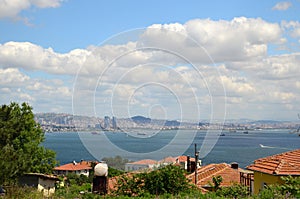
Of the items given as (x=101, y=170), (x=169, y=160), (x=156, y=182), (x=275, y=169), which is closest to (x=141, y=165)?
(x=169, y=160)

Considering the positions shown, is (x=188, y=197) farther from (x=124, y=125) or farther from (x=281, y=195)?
(x=124, y=125)

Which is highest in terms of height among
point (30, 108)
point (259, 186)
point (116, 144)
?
point (30, 108)

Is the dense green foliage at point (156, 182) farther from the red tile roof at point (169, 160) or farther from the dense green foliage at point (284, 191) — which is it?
the dense green foliage at point (284, 191)

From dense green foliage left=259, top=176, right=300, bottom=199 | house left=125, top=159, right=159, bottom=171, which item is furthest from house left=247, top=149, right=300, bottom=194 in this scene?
house left=125, top=159, right=159, bottom=171

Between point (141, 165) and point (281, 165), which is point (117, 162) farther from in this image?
point (281, 165)

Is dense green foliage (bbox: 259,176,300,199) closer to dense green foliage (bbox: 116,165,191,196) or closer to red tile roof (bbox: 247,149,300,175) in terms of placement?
dense green foliage (bbox: 116,165,191,196)

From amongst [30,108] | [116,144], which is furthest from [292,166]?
[30,108]
